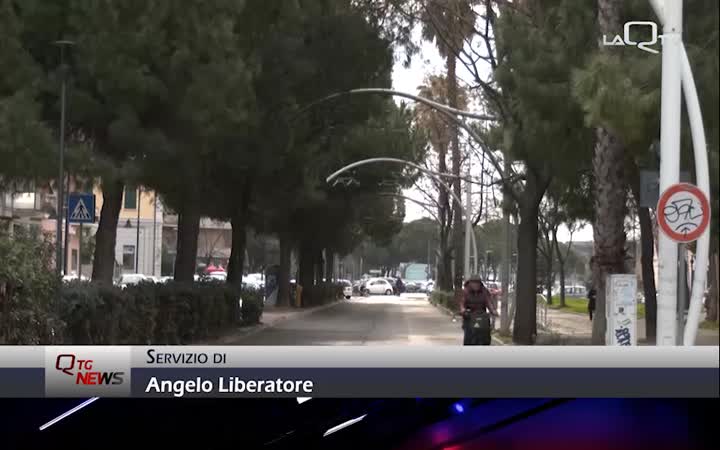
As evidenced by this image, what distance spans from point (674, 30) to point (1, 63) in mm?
5058

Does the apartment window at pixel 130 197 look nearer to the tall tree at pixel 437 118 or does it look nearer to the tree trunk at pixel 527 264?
the tall tree at pixel 437 118

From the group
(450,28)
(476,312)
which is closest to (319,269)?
(476,312)

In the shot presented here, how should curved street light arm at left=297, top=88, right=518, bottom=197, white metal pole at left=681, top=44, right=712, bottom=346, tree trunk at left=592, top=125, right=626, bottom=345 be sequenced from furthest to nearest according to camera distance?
curved street light arm at left=297, top=88, right=518, bottom=197
tree trunk at left=592, top=125, right=626, bottom=345
white metal pole at left=681, top=44, right=712, bottom=346

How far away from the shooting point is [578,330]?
496 centimetres

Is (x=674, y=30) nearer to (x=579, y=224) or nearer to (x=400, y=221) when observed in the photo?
(x=579, y=224)

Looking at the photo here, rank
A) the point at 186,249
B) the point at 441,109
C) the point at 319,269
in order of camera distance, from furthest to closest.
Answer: the point at 319,269 < the point at 186,249 < the point at 441,109

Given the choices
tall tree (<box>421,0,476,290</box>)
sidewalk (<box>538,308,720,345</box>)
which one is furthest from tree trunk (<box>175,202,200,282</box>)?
sidewalk (<box>538,308,720,345</box>)

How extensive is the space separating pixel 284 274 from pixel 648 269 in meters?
34.9

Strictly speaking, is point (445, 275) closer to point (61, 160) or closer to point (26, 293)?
point (61, 160)

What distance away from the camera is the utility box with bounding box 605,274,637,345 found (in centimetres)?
378

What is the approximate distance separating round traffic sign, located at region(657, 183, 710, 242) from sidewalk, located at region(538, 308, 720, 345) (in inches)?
11.6

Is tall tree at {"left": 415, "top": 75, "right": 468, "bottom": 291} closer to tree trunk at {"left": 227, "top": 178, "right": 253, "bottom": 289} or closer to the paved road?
the paved road

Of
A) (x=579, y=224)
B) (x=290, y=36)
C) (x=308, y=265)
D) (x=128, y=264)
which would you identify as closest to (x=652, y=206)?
(x=579, y=224)

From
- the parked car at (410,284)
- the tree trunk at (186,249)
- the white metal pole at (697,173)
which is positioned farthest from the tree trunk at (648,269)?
the tree trunk at (186,249)
